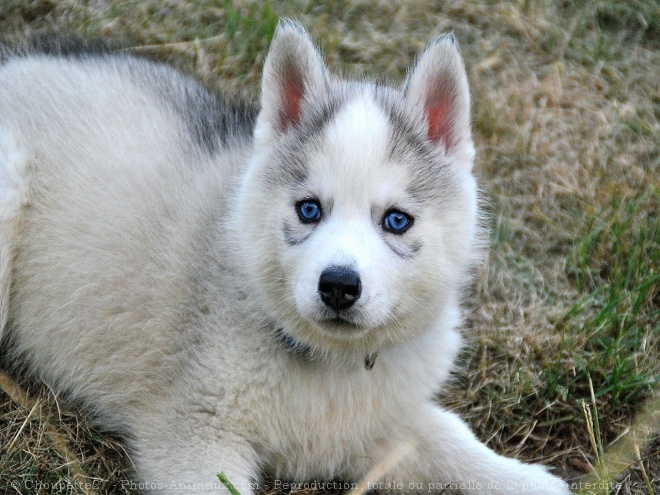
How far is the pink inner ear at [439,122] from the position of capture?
3.47 m

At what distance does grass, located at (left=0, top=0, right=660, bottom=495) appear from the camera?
3.90 meters

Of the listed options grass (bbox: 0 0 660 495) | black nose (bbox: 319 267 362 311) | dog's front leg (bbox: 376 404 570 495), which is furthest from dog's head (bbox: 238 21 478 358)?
grass (bbox: 0 0 660 495)

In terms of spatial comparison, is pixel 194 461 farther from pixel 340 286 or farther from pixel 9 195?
pixel 9 195

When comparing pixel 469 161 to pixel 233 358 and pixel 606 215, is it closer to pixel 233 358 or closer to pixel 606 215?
pixel 233 358

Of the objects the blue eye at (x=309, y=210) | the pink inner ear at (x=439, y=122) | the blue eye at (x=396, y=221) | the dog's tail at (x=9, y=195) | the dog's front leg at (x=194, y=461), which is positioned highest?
the pink inner ear at (x=439, y=122)

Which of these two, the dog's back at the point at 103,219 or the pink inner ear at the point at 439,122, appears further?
the dog's back at the point at 103,219

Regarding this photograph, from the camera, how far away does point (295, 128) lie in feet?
11.4

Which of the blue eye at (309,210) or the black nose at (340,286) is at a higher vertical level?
the blue eye at (309,210)

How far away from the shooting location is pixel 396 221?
3.19m

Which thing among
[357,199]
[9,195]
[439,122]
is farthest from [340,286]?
[9,195]

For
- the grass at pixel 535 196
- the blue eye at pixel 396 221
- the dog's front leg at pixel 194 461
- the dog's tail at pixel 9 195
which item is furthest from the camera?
the grass at pixel 535 196

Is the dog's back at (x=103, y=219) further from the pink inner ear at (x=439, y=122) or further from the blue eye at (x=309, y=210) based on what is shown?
the pink inner ear at (x=439, y=122)

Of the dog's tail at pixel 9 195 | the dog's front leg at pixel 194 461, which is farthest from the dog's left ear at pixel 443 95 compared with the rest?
the dog's tail at pixel 9 195

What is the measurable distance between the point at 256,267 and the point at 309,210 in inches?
12.4
